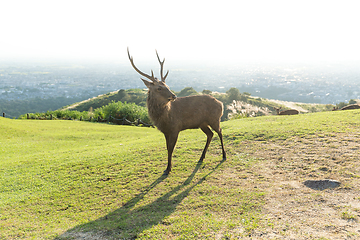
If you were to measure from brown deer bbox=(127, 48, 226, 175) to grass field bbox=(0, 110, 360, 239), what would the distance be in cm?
112

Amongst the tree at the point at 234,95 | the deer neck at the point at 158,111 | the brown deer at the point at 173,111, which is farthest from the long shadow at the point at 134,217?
the tree at the point at 234,95

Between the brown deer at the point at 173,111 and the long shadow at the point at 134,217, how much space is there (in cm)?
138

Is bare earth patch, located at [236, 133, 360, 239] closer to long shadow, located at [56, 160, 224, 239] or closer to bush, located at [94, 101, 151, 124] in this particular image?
long shadow, located at [56, 160, 224, 239]

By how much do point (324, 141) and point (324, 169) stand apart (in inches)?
89.6

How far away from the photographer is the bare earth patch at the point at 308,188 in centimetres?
340

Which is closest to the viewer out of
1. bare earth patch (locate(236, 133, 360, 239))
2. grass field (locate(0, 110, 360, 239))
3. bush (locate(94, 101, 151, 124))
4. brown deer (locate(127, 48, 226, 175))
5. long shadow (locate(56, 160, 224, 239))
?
bare earth patch (locate(236, 133, 360, 239))

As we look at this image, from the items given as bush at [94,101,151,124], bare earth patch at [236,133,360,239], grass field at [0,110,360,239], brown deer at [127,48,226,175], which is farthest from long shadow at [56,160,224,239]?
bush at [94,101,151,124]

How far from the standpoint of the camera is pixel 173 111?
639 cm

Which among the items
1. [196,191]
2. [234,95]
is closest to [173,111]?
[196,191]

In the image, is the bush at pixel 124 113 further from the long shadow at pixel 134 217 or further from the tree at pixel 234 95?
the tree at pixel 234 95

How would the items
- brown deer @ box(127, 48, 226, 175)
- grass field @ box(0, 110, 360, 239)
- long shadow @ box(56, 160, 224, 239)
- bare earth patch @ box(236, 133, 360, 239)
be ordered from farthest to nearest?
brown deer @ box(127, 48, 226, 175), long shadow @ box(56, 160, 224, 239), grass field @ box(0, 110, 360, 239), bare earth patch @ box(236, 133, 360, 239)

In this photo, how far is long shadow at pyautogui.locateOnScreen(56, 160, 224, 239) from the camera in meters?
3.97

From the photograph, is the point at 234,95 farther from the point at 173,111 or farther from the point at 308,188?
the point at 308,188

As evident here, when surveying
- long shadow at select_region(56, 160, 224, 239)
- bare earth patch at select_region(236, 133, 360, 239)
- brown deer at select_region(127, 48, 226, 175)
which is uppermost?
brown deer at select_region(127, 48, 226, 175)
